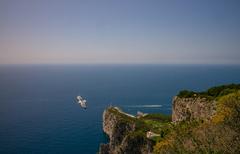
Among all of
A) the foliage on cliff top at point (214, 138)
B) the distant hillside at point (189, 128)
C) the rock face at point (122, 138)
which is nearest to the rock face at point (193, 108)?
the distant hillside at point (189, 128)

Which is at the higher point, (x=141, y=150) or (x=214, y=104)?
(x=214, y=104)

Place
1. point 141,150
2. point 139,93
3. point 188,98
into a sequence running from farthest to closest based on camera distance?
point 139,93
point 188,98
point 141,150

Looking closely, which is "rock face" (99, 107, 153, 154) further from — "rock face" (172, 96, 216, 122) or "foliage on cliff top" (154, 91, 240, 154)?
"foliage on cliff top" (154, 91, 240, 154)

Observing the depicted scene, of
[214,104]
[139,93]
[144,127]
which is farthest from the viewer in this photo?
[139,93]

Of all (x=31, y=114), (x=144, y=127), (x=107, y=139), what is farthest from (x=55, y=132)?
(x=144, y=127)

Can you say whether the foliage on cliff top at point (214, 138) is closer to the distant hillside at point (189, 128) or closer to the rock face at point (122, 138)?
the distant hillside at point (189, 128)

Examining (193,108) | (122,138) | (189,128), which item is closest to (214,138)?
(189,128)

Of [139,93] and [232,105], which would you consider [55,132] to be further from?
[139,93]
